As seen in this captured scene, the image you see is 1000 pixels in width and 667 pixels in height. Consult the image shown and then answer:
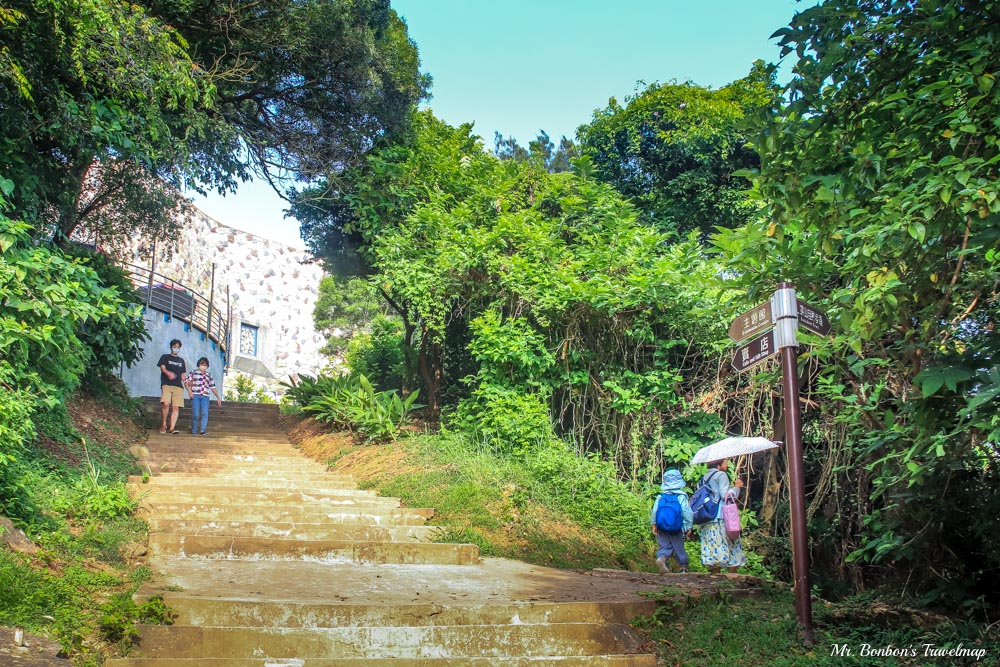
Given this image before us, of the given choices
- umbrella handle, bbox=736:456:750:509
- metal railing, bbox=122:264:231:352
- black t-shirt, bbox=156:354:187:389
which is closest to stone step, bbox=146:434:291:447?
black t-shirt, bbox=156:354:187:389

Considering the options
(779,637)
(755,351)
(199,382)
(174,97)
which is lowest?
(779,637)

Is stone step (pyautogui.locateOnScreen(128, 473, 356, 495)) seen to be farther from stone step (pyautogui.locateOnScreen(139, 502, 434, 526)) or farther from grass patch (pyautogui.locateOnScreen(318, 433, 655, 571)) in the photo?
stone step (pyautogui.locateOnScreen(139, 502, 434, 526))

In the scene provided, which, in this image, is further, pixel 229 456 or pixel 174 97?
pixel 229 456

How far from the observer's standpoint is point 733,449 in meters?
8.91

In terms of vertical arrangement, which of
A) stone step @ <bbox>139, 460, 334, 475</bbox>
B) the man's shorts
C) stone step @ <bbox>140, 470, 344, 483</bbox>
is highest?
the man's shorts

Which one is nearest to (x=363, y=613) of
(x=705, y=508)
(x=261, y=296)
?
(x=705, y=508)

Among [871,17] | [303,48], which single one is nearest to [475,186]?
[303,48]

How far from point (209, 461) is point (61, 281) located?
4.26 m

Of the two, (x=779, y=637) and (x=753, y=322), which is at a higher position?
(x=753, y=322)

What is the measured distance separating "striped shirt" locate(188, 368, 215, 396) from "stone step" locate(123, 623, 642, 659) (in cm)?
866

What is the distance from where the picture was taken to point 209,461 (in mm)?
10914

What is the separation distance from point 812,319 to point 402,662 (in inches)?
135

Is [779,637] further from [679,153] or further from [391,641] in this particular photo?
[679,153]

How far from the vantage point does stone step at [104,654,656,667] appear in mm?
4406
